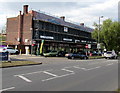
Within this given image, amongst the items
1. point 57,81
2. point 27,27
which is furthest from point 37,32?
point 57,81

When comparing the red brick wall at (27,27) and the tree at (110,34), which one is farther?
the tree at (110,34)

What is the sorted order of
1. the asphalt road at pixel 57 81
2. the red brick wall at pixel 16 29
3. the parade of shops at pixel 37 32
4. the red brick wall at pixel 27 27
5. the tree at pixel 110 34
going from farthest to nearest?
the tree at pixel 110 34
the red brick wall at pixel 16 29
the red brick wall at pixel 27 27
the parade of shops at pixel 37 32
the asphalt road at pixel 57 81

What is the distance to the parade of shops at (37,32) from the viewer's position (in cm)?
4400

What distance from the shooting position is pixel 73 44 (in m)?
59.5

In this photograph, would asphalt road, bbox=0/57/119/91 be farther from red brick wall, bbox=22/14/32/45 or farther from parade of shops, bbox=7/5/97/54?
red brick wall, bbox=22/14/32/45

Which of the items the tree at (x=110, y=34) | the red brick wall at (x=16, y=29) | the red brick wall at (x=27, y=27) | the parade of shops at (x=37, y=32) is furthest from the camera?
the tree at (x=110, y=34)

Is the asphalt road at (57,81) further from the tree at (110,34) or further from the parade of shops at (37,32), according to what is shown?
the tree at (110,34)

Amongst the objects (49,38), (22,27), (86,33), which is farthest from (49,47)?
(86,33)

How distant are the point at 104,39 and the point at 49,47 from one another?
16775 mm

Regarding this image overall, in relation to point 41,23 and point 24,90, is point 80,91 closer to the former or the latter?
point 24,90

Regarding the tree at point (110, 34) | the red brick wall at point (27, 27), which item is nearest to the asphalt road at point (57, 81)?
the red brick wall at point (27, 27)

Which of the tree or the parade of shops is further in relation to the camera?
the tree

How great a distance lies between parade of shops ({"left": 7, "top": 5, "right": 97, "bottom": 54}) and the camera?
44000mm

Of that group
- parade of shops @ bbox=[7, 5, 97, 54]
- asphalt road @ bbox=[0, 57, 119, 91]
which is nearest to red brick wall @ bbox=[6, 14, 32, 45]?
parade of shops @ bbox=[7, 5, 97, 54]
